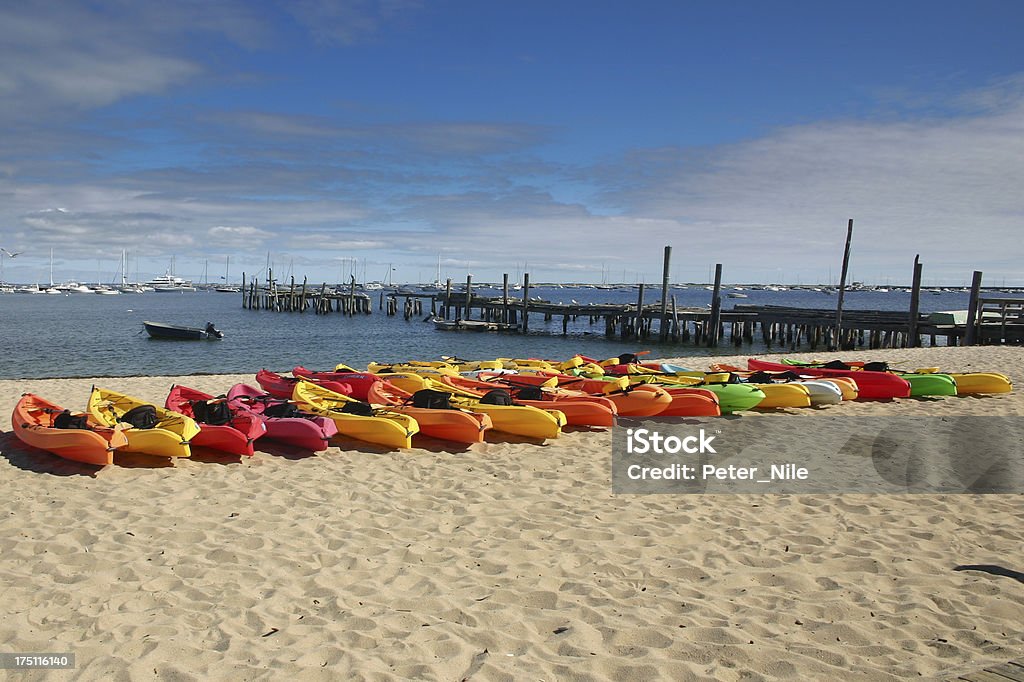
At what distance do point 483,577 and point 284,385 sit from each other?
26.3 feet

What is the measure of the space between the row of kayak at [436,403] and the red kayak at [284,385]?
3cm

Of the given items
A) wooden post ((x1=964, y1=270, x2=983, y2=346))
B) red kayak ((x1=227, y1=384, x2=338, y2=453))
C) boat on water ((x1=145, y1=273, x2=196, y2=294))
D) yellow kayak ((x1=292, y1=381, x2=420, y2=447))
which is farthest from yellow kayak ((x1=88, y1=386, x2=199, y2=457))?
boat on water ((x1=145, y1=273, x2=196, y2=294))

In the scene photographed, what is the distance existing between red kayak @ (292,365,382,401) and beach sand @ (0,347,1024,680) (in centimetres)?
389

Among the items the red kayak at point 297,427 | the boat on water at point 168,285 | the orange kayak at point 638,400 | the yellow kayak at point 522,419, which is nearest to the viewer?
the red kayak at point 297,427

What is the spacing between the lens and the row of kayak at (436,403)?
8.20 meters

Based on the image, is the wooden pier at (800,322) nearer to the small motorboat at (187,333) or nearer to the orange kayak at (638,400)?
the small motorboat at (187,333)

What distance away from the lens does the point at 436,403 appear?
9586 millimetres

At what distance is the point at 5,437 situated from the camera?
8938 millimetres

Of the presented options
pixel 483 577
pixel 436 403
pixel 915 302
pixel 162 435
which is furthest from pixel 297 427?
pixel 915 302

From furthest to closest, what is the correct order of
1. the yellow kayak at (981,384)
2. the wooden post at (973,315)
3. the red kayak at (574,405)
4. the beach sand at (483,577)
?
1. the wooden post at (973,315)
2. the yellow kayak at (981,384)
3. the red kayak at (574,405)
4. the beach sand at (483,577)

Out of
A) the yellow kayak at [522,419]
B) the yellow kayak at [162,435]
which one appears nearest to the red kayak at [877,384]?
the yellow kayak at [522,419]

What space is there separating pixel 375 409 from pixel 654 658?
6.60 meters

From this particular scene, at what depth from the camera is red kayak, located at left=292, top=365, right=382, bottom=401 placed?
11773mm

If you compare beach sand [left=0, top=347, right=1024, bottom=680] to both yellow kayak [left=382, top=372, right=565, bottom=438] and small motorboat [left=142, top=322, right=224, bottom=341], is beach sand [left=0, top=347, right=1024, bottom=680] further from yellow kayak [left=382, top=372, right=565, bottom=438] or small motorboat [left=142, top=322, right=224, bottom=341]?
small motorboat [left=142, top=322, right=224, bottom=341]
